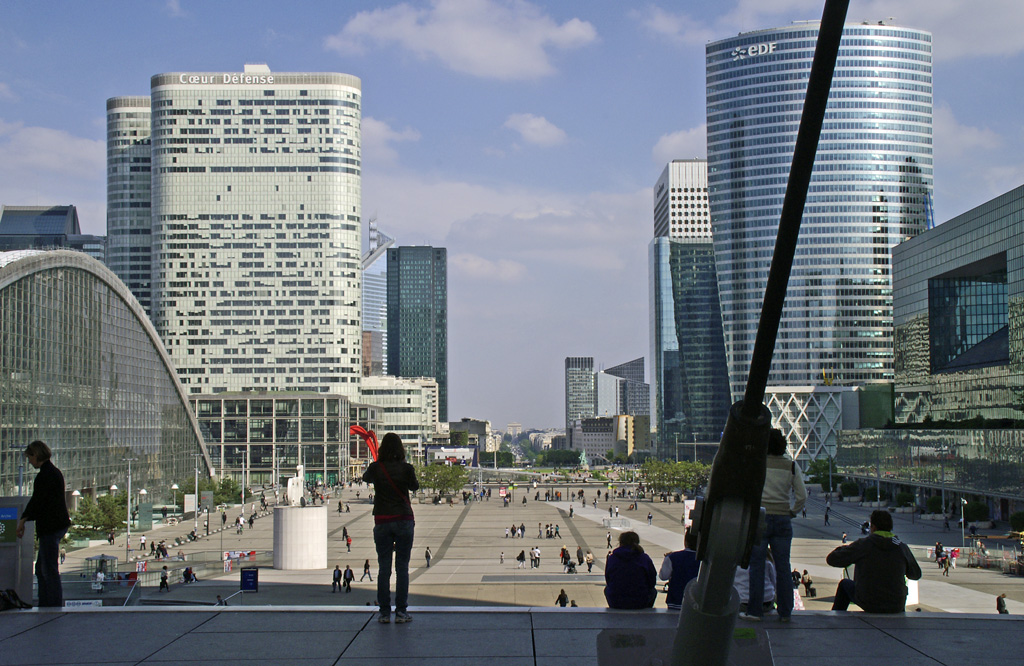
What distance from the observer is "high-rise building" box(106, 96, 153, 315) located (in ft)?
509

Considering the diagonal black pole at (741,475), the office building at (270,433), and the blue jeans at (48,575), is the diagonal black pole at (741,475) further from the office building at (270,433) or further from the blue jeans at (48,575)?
the office building at (270,433)

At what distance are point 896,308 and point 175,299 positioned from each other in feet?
342

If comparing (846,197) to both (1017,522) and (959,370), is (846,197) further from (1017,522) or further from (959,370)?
(1017,522)

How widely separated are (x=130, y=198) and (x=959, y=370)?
13164cm

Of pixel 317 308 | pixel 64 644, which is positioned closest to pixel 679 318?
pixel 317 308

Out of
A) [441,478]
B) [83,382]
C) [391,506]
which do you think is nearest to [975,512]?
[441,478]

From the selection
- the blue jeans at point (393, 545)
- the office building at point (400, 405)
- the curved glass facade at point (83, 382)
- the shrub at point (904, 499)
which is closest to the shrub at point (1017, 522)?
the shrub at point (904, 499)

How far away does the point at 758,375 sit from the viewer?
4.21 meters

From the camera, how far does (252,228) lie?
14088cm

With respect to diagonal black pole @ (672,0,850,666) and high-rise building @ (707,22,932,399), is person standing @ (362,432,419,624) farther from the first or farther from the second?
high-rise building @ (707,22,932,399)

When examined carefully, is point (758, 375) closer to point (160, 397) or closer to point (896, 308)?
point (160, 397)

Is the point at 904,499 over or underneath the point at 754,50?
→ underneath

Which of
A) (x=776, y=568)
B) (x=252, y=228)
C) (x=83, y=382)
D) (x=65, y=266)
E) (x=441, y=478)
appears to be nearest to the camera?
(x=776, y=568)

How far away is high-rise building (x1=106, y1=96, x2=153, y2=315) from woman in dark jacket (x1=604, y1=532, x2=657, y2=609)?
524 ft
